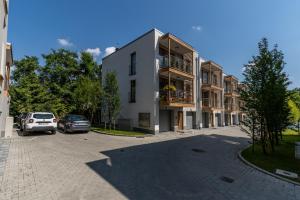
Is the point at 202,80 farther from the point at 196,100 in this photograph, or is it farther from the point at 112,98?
the point at 112,98

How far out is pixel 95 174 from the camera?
541 cm

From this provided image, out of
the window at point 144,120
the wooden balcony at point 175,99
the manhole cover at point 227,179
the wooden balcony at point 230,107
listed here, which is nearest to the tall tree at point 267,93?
the manhole cover at point 227,179

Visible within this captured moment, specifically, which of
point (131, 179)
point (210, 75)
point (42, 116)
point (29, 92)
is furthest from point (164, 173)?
point (29, 92)

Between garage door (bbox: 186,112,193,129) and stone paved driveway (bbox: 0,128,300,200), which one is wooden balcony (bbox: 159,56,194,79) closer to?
garage door (bbox: 186,112,193,129)

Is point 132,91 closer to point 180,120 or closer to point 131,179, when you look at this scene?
point 180,120

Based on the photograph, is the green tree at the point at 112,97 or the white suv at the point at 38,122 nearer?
the white suv at the point at 38,122

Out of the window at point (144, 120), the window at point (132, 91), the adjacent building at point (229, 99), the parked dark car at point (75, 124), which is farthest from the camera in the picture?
the adjacent building at point (229, 99)

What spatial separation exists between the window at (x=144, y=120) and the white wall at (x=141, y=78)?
0.42 metres

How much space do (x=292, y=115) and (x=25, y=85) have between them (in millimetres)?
28477

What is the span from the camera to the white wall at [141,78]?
16656 mm

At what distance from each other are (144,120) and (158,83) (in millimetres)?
4053

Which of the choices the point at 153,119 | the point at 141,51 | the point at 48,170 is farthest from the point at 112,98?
the point at 48,170

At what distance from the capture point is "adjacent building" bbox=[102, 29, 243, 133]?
16.7m

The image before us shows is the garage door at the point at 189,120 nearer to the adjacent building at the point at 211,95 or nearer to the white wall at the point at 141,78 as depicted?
the adjacent building at the point at 211,95
